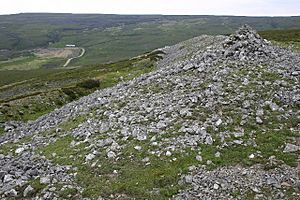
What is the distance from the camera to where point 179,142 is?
2098 cm

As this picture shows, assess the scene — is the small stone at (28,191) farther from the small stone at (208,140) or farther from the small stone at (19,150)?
the small stone at (208,140)

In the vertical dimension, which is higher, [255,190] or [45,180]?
[255,190]

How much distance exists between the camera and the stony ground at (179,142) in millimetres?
17562

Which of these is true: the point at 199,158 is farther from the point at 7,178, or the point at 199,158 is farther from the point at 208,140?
the point at 7,178

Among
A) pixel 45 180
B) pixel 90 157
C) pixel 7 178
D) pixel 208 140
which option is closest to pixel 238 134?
pixel 208 140

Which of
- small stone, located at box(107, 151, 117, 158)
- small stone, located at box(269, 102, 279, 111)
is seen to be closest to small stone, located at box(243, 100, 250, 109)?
small stone, located at box(269, 102, 279, 111)

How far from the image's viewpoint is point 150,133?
22828 mm

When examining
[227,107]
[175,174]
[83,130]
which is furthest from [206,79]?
Result: [175,174]

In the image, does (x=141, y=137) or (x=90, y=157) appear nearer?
(x=90, y=157)

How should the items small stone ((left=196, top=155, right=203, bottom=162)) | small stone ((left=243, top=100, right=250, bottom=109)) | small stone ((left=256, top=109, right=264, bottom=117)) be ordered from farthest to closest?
1. small stone ((left=243, top=100, right=250, bottom=109))
2. small stone ((left=256, top=109, right=264, bottom=117))
3. small stone ((left=196, top=155, right=203, bottom=162))

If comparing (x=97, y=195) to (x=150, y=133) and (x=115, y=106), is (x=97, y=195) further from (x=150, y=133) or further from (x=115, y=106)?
(x=115, y=106)

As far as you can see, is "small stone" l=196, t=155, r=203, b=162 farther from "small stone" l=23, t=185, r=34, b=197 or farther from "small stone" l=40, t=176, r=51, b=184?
"small stone" l=23, t=185, r=34, b=197

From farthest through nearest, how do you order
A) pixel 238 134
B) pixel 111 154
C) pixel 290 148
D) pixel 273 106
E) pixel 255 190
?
1. pixel 273 106
2. pixel 238 134
3. pixel 111 154
4. pixel 290 148
5. pixel 255 190

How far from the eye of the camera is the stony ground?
17.6 m
